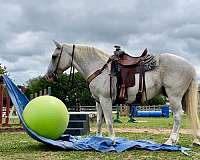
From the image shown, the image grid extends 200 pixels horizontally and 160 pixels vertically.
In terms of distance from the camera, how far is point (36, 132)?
855cm

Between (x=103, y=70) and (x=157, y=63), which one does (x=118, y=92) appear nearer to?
(x=103, y=70)

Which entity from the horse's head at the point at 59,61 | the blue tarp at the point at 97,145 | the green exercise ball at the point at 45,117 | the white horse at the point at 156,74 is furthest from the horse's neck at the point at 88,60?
the blue tarp at the point at 97,145

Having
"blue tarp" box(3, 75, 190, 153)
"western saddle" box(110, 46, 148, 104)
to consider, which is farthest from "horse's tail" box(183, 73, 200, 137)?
"western saddle" box(110, 46, 148, 104)

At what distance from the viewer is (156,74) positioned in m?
8.84

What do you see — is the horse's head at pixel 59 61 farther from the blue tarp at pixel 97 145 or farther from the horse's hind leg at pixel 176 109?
the horse's hind leg at pixel 176 109

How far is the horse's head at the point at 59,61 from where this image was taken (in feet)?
29.5

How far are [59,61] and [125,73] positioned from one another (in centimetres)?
160

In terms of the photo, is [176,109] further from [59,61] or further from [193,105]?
[59,61]

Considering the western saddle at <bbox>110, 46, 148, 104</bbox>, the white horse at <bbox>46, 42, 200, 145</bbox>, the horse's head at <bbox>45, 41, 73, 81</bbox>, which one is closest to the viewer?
the western saddle at <bbox>110, 46, 148, 104</bbox>

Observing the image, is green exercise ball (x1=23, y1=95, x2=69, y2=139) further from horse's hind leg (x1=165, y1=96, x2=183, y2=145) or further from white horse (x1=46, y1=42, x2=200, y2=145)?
horse's hind leg (x1=165, y1=96, x2=183, y2=145)

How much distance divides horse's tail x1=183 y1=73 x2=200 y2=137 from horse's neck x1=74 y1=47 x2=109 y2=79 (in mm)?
2166

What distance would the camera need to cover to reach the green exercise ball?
27.8 feet

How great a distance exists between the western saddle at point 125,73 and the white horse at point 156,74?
0.11m

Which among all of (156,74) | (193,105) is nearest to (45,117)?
(156,74)
